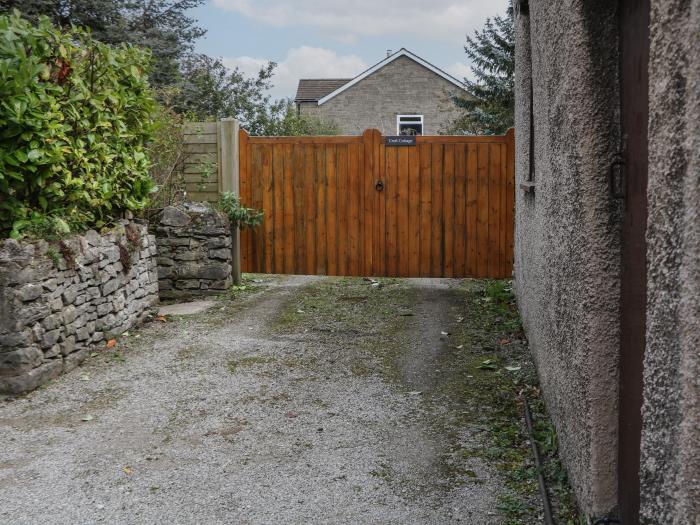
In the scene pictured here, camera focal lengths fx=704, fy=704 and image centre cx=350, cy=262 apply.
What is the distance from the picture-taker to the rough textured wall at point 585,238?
2.74m

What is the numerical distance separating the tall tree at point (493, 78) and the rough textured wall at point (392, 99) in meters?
8.62

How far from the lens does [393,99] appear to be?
2691cm

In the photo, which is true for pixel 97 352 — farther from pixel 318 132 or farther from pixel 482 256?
pixel 318 132

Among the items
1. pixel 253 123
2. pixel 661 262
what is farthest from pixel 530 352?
pixel 253 123

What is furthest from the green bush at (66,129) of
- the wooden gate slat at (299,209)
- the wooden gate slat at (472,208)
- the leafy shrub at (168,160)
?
the wooden gate slat at (472,208)

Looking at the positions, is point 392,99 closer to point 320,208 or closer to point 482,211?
point 320,208

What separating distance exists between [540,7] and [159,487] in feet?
11.2

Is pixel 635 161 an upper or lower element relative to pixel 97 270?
upper

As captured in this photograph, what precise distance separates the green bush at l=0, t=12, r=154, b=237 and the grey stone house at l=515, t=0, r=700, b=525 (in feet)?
11.7

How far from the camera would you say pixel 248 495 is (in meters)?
3.54

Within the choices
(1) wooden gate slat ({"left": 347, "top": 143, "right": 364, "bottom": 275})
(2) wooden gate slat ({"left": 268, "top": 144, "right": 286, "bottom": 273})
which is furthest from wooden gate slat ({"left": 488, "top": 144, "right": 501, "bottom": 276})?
(2) wooden gate slat ({"left": 268, "top": 144, "right": 286, "bottom": 273})

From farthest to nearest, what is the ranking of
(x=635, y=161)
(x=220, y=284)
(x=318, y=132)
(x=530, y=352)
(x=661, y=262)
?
(x=318, y=132)
(x=220, y=284)
(x=530, y=352)
(x=635, y=161)
(x=661, y=262)

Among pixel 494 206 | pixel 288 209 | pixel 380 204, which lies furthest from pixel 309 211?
pixel 494 206

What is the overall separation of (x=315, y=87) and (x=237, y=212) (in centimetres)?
2251
